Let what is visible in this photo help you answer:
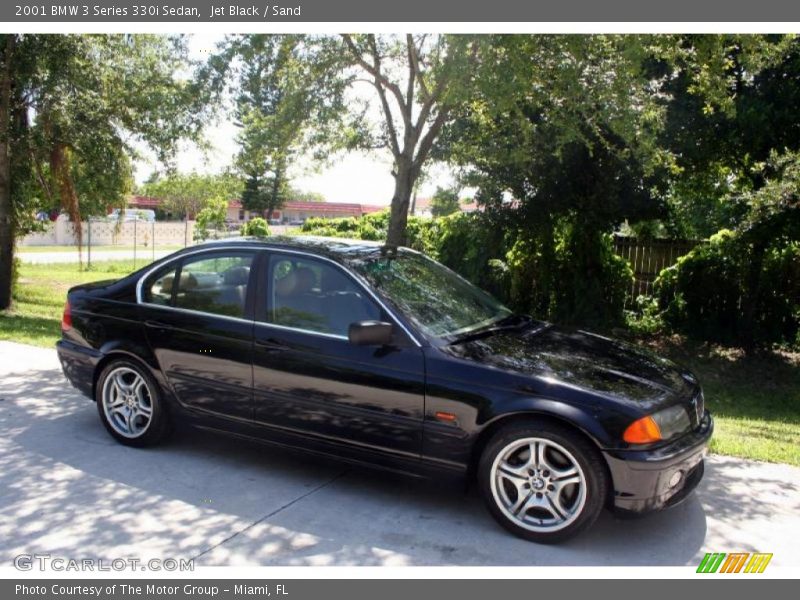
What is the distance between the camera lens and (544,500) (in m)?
3.96

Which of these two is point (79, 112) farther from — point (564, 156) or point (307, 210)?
point (307, 210)

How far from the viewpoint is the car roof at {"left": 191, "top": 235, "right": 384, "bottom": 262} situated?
4.95m

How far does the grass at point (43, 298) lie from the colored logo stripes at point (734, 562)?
26.3ft

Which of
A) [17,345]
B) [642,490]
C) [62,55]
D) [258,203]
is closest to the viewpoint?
[642,490]

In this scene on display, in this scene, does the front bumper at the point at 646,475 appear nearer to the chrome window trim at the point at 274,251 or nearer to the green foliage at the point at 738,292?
the chrome window trim at the point at 274,251

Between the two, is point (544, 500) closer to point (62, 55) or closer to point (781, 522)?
point (781, 522)

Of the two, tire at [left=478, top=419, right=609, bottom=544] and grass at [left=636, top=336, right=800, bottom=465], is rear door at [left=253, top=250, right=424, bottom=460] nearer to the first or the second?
tire at [left=478, top=419, right=609, bottom=544]

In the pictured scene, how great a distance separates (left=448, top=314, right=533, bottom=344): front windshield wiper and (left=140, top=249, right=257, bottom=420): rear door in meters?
1.42

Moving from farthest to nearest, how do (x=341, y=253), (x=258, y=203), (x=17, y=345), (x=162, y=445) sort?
(x=258, y=203) → (x=17, y=345) → (x=162, y=445) → (x=341, y=253)

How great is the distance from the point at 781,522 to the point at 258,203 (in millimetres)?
61787


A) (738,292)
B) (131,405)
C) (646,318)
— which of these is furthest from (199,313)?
(646,318)

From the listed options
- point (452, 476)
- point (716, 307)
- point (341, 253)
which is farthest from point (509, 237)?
point (452, 476)

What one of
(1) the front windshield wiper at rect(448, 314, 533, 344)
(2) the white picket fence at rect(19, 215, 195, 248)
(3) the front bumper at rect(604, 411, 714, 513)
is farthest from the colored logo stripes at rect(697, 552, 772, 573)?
(2) the white picket fence at rect(19, 215, 195, 248)

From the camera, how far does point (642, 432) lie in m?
3.80
